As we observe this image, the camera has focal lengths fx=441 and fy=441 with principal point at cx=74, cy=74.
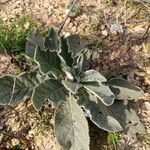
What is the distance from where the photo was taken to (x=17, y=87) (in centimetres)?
237

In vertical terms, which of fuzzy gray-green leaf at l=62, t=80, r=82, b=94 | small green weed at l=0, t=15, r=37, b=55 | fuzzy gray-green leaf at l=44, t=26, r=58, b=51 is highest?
fuzzy gray-green leaf at l=44, t=26, r=58, b=51

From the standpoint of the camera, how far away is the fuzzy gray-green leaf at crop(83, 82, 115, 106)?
7.34 feet

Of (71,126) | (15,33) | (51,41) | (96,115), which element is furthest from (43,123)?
(15,33)

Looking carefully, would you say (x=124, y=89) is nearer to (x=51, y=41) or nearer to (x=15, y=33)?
(x=51, y=41)

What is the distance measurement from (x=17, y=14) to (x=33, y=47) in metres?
0.49

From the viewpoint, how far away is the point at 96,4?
9.68 ft

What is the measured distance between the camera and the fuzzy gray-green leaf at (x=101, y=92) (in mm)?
2236

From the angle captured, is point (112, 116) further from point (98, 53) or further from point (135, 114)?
point (98, 53)

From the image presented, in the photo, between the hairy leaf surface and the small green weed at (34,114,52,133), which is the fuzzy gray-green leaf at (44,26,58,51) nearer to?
the hairy leaf surface

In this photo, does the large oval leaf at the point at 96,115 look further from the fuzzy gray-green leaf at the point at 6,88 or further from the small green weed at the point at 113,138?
the fuzzy gray-green leaf at the point at 6,88

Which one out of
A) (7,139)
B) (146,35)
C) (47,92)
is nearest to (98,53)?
(146,35)

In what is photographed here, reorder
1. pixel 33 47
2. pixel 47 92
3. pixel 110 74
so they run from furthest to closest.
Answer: pixel 110 74
pixel 33 47
pixel 47 92

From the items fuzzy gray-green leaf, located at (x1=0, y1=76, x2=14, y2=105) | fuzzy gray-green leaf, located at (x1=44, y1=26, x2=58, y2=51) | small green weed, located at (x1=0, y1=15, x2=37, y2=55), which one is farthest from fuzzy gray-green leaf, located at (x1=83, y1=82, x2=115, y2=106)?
small green weed, located at (x1=0, y1=15, x2=37, y2=55)

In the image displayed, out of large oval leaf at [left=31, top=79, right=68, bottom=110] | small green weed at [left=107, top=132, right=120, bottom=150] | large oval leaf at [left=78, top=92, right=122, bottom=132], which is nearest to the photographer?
large oval leaf at [left=31, top=79, right=68, bottom=110]
